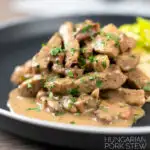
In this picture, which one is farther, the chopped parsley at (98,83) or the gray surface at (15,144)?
the chopped parsley at (98,83)

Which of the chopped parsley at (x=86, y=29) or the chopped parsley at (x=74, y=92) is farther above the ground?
the chopped parsley at (x=86, y=29)

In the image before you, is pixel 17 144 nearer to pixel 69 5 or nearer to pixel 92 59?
pixel 92 59

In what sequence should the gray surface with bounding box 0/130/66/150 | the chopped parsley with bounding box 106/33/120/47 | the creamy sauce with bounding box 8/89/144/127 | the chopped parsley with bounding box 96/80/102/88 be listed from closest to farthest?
the gray surface with bounding box 0/130/66/150, the creamy sauce with bounding box 8/89/144/127, the chopped parsley with bounding box 96/80/102/88, the chopped parsley with bounding box 106/33/120/47

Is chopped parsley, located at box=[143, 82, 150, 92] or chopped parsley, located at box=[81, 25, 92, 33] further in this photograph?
chopped parsley, located at box=[81, 25, 92, 33]

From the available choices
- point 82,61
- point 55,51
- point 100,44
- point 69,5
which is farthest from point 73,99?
point 69,5

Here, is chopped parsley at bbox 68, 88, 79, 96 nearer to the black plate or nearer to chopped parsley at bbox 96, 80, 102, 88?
chopped parsley at bbox 96, 80, 102, 88

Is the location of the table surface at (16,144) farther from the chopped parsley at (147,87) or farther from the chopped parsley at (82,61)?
the chopped parsley at (147,87)

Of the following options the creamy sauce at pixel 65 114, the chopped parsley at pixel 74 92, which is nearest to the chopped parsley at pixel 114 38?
the creamy sauce at pixel 65 114

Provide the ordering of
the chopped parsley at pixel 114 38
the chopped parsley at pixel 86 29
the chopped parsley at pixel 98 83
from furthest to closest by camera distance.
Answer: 1. the chopped parsley at pixel 86 29
2. the chopped parsley at pixel 114 38
3. the chopped parsley at pixel 98 83

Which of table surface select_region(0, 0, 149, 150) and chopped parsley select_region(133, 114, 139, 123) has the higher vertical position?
chopped parsley select_region(133, 114, 139, 123)

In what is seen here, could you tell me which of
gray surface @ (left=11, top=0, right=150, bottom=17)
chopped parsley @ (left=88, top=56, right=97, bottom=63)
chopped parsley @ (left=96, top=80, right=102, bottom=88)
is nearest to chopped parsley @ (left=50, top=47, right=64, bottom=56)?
chopped parsley @ (left=88, top=56, right=97, bottom=63)
